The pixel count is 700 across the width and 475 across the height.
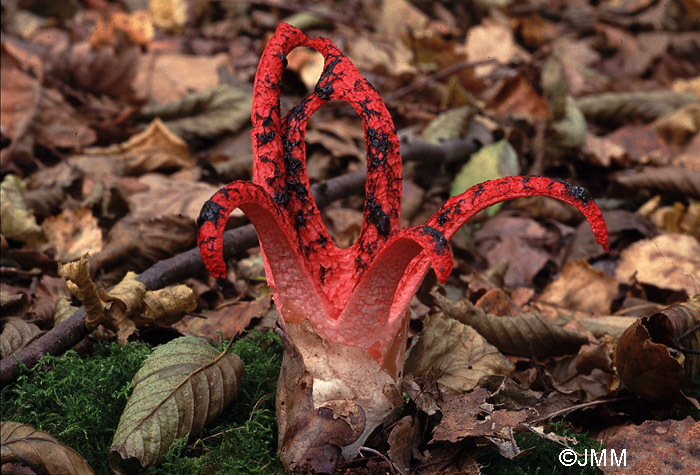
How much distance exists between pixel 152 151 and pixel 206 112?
73cm

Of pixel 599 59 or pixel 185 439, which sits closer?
pixel 185 439

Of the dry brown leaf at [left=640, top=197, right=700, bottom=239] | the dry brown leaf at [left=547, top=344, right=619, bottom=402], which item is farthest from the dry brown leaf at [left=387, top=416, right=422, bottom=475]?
the dry brown leaf at [left=640, top=197, right=700, bottom=239]

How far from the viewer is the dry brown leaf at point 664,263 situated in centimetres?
383

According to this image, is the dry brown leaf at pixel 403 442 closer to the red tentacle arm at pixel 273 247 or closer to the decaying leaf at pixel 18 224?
the red tentacle arm at pixel 273 247

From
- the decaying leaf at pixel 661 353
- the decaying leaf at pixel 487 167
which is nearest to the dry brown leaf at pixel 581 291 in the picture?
the decaying leaf at pixel 487 167

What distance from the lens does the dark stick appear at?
2.31 metres

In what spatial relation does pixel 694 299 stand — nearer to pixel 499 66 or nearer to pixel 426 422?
pixel 426 422

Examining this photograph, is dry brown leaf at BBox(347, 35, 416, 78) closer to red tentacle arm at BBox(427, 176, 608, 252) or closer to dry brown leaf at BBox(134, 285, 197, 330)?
dry brown leaf at BBox(134, 285, 197, 330)

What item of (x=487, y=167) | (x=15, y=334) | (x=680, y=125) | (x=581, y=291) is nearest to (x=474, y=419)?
(x=15, y=334)

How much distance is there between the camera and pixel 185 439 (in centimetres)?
203

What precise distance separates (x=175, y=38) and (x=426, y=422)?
20.5 feet

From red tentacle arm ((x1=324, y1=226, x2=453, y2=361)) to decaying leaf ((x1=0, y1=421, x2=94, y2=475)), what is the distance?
0.81m

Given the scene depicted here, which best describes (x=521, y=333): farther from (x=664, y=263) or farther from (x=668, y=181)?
(x=668, y=181)

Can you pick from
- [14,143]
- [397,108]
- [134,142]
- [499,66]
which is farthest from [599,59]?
[14,143]
